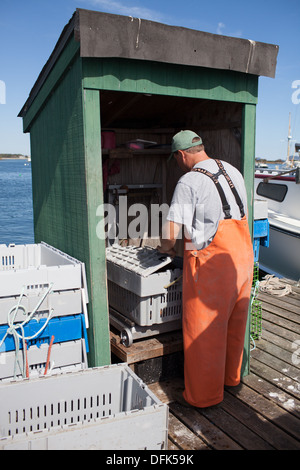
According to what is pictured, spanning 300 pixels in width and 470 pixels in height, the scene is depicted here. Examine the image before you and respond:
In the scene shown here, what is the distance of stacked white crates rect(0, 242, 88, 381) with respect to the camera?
2.86 m

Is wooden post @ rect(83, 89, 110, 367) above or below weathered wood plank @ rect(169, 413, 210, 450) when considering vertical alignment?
above

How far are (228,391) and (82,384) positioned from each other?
144cm

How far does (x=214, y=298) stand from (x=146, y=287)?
0.61 m

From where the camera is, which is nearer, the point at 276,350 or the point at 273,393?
the point at 273,393

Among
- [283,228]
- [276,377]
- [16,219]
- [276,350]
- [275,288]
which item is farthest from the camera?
[16,219]

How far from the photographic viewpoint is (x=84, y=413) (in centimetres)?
272

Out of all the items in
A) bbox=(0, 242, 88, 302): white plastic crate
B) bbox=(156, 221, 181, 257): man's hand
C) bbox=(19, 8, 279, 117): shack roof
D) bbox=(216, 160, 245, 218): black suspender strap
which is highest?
bbox=(19, 8, 279, 117): shack roof

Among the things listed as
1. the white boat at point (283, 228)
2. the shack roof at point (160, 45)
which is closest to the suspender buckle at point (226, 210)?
the shack roof at point (160, 45)

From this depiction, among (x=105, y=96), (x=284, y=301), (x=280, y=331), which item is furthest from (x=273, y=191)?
(x=105, y=96)

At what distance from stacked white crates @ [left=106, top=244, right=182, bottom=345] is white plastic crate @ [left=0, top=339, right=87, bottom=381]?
0.59 m

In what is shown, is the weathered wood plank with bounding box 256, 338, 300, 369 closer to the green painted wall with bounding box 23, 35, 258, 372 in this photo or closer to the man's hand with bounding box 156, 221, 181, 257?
the green painted wall with bounding box 23, 35, 258, 372

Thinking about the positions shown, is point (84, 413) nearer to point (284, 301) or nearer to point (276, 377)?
point (276, 377)

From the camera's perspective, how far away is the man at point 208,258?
2955 mm
